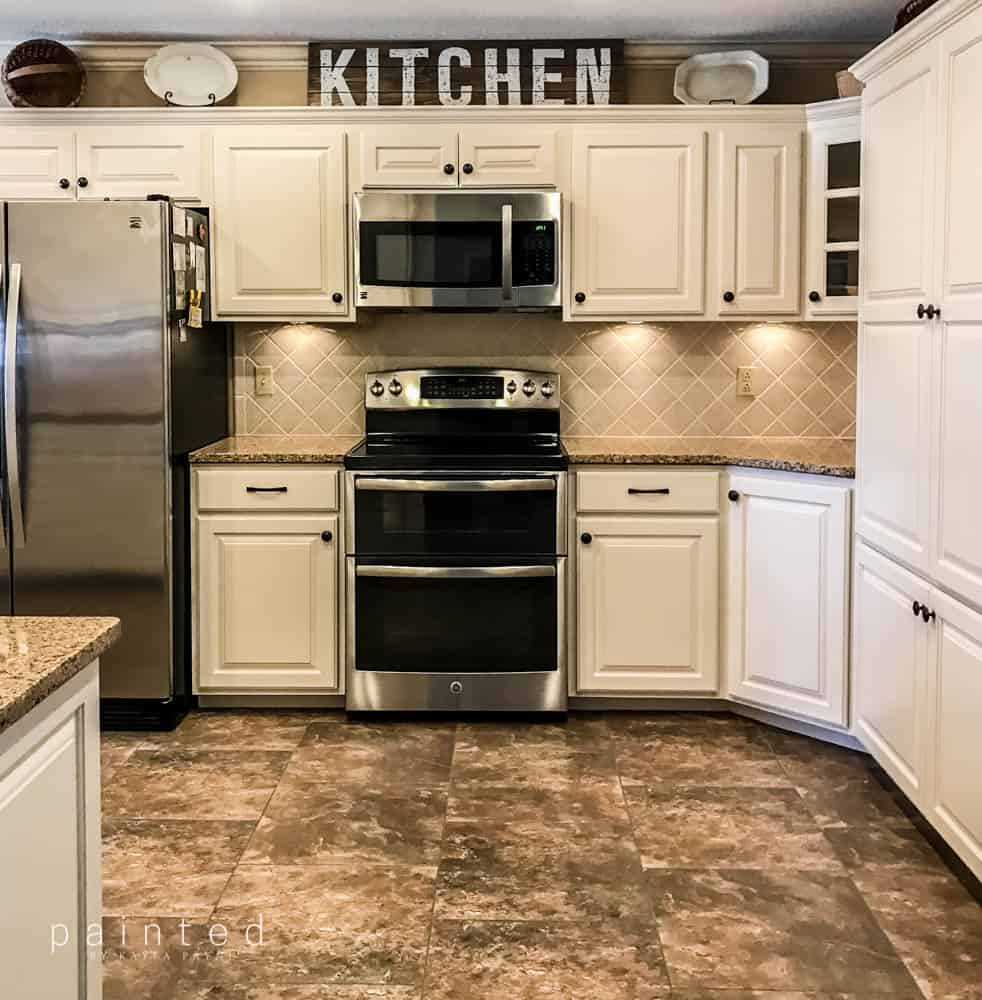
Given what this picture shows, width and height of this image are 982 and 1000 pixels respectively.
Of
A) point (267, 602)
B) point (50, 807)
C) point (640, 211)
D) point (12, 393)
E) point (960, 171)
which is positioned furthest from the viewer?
point (640, 211)

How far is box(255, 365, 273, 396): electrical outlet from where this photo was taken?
15.7 feet

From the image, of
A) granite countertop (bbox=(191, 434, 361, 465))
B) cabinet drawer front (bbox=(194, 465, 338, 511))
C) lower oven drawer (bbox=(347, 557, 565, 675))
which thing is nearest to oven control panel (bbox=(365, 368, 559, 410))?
granite countertop (bbox=(191, 434, 361, 465))

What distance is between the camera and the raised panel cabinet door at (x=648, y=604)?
13.8 feet

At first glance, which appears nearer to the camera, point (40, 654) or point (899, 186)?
point (40, 654)

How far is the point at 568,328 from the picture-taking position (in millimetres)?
4723

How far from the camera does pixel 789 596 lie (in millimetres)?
3977

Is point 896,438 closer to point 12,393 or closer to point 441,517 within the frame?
point 441,517

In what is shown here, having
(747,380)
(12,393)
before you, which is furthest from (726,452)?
(12,393)

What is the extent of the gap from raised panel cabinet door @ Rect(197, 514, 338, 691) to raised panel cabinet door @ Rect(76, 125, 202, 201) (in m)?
1.19

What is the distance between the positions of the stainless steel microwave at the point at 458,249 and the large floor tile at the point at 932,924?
2.22 meters

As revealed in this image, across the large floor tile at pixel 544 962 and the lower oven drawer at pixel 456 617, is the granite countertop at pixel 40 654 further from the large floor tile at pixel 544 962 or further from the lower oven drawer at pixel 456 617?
the lower oven drawer at pixel 456 617

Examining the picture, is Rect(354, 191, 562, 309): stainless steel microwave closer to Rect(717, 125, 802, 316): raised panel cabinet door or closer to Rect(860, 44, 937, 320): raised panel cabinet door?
Rect(717, 125, 802, 316): raised panel cabinet door

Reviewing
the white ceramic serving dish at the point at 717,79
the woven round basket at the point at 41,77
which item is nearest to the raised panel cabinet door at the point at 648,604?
the white ceramic serving dish at the point at 717,79

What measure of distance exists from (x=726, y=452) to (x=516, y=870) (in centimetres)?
183
